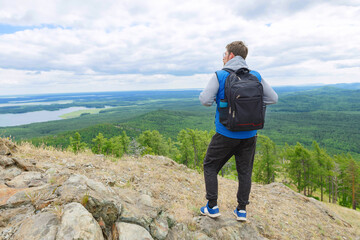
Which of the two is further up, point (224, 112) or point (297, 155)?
point (224, 112)

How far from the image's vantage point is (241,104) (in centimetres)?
316

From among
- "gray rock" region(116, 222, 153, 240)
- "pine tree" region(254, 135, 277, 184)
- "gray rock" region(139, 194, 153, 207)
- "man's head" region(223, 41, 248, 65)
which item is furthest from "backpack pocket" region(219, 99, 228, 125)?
"pine tree" region(254, 135, 277, 184)

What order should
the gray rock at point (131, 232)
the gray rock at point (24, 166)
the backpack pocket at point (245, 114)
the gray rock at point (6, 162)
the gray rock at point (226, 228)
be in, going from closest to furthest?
1. the gray rock at point (131, 232)
2. the backpack pocket at point (245, 114)
3. the gray rock at point (226, 228)
4. the gray rock at point (6, 162)
5. the gray rock at point (24, 166)

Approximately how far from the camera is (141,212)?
3570 millimetres

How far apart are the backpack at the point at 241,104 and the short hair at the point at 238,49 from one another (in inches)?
21.7

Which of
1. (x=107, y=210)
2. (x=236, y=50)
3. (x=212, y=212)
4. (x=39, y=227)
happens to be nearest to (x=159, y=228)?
(x=107, y=210)

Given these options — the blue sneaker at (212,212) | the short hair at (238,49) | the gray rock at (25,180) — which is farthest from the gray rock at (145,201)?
the short hair at (238,49)

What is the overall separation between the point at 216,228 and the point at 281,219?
2.72m

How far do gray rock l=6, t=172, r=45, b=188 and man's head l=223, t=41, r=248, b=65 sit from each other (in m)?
4.64

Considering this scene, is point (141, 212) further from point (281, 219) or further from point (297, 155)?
point (297, 155)

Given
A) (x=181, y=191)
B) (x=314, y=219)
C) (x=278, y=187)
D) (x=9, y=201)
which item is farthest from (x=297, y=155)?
(x=9, y=201)

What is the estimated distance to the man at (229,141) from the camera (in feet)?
11.2

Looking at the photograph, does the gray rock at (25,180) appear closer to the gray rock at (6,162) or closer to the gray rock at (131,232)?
the gray rock at (6,162)

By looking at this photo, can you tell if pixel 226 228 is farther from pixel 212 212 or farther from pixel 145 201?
pixel 145 201
